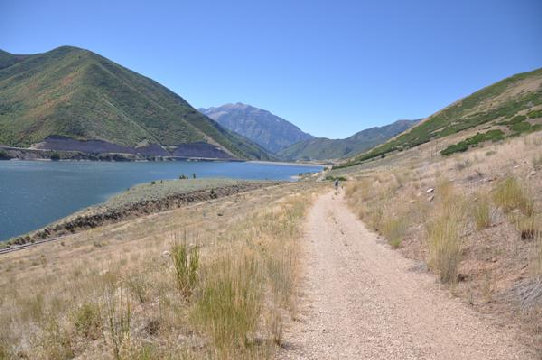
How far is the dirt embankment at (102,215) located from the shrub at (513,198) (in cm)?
2634

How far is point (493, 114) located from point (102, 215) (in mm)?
53128

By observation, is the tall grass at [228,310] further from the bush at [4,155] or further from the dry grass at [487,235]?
the bush at [4,155]

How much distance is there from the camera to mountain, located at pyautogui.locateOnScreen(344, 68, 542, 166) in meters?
34.0

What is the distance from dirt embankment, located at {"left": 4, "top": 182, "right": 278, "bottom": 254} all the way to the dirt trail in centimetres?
2369

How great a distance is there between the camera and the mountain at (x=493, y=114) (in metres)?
34.0

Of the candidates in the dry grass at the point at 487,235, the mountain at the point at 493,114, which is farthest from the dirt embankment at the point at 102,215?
the mountain at the point at 493,114

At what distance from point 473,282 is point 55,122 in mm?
149427

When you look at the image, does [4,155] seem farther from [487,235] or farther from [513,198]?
[513,198]

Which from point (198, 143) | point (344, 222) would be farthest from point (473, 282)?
point (198, 143)

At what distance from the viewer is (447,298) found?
5.71 meters

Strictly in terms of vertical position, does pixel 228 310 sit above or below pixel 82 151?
below

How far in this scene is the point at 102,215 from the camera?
31969 millimetres

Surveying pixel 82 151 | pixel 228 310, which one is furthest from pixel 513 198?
pixel 82 151

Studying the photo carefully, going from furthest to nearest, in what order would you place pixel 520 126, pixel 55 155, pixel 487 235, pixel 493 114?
pixel 55 155 < pixel 493 114 < pixel 520 126 < pixel 487 235
